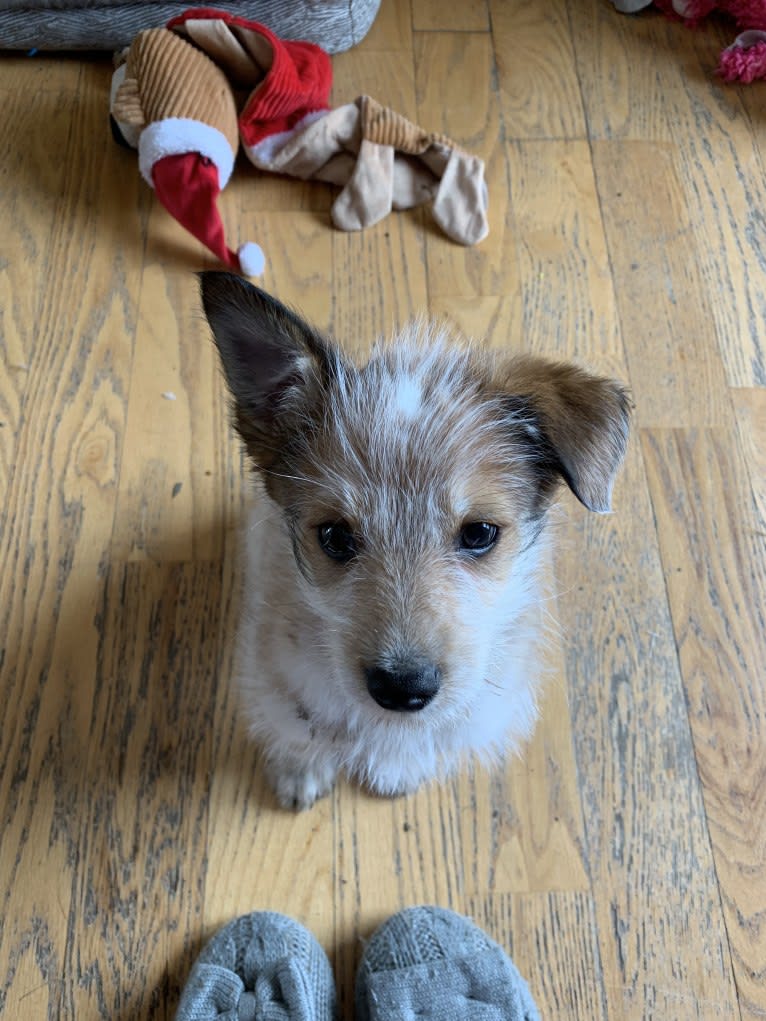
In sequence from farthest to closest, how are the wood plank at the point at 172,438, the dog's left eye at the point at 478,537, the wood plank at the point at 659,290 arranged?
the wood plank at the point at 659,290
the wood plank at the point at 172,438
the dog's left eye at the point at 478,537

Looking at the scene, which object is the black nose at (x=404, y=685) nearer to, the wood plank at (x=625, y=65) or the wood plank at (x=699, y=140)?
the wood plank at (x=699, y=140)

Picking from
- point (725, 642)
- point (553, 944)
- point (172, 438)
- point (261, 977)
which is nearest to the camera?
point (261, 977)

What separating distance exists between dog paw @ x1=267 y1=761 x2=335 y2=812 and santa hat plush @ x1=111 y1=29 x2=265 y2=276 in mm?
1302

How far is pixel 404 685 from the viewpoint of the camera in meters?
1.20

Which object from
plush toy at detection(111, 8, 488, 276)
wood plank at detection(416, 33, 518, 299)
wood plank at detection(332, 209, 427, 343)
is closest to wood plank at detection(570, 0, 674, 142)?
wood plank at detection(416, 33, 518, 299)

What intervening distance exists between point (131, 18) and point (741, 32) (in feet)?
6.21

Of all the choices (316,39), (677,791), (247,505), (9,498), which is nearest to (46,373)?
(9,498)

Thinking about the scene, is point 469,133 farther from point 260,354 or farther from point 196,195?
point 260,354

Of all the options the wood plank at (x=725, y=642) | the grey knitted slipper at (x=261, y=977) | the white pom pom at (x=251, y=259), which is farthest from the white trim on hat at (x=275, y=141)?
the grey knitted slipper at (x=261, y=977)

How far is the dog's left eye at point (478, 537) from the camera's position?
4.29 ft

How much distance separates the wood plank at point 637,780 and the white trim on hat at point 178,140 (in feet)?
Answer: 4.37

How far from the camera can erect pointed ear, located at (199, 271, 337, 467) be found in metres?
1.23

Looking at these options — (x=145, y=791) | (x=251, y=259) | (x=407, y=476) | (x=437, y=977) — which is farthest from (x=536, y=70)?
(x=437, y=977)

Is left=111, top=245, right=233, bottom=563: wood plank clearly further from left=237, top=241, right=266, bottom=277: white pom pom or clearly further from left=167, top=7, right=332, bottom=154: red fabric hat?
left=167, top=7, right=332, bottom=154: red fabric hat
